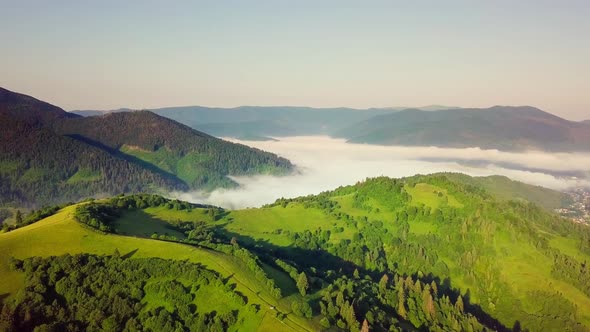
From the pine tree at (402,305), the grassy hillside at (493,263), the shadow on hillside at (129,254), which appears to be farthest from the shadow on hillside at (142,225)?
the pine tree at (402,305)

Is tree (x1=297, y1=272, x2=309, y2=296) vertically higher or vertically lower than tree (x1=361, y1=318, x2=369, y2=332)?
higher

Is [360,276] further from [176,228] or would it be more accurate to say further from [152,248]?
[152,248]

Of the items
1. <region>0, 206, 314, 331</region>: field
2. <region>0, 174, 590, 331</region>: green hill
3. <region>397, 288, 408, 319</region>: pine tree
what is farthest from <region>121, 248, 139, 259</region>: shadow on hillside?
<region>397, 288, 408, 319</region>: pine tree

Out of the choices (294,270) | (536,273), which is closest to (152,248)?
(294,270)

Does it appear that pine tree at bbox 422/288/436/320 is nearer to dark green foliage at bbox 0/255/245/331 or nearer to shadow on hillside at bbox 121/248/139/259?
dark green foliage at bbox 0/255/245/331

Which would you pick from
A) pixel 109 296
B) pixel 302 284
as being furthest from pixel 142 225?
pixel 302 284

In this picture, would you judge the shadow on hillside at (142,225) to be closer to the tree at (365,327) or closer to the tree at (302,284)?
the tree at (302,284)
